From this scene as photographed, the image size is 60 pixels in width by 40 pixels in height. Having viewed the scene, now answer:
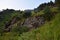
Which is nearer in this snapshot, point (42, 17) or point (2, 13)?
point (42, 17)

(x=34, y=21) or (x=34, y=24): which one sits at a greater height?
(x=34, y=21)

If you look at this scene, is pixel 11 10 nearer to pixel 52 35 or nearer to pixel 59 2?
pixel 59 2

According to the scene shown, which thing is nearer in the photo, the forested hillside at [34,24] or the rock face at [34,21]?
the forested hillside at [34,24]

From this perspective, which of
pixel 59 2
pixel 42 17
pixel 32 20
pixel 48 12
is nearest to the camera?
pixel 59 2

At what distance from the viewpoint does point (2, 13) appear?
9519 centimetres

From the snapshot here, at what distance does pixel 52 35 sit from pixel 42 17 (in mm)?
35664

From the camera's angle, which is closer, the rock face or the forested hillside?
the forested hillside

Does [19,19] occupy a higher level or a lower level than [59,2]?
lower

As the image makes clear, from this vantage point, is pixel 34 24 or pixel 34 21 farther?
pixel 34 21

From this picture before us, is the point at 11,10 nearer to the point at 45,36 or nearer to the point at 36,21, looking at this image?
the point at 36,21

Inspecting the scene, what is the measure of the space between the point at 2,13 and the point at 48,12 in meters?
54.6

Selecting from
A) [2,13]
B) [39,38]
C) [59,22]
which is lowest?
[2,13]

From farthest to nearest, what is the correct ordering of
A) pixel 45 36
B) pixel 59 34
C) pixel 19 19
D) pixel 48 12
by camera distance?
pixel 19 19 → pixel 48 12 → pixel 45 36 → pixel 59 34

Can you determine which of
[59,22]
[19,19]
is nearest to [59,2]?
[19,19]
